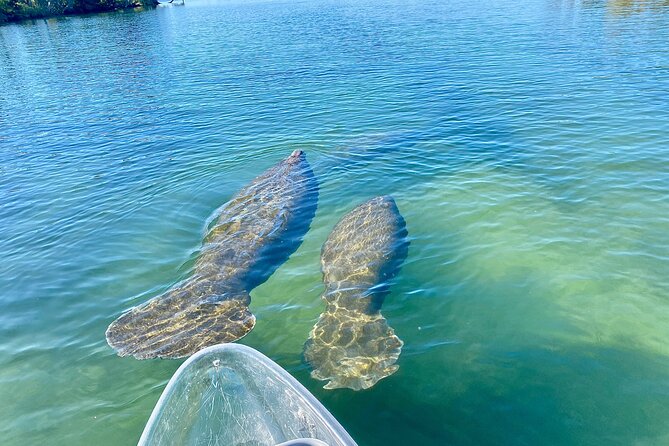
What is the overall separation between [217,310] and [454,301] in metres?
4.22

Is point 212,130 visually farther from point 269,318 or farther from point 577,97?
point 577,97

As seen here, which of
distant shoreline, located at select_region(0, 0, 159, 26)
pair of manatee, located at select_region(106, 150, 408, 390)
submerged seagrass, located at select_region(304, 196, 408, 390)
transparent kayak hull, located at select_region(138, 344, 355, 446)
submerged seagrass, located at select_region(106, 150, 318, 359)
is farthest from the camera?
distant shoreline, located at select_region(0, 0, 159, 26)

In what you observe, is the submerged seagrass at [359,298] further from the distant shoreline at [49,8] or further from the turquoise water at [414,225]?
the distant shoreline at [49,8]

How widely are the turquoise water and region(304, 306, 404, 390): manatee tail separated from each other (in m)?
0.19

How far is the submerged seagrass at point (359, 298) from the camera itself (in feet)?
23.3

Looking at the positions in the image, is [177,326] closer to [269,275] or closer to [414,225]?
[269,275]

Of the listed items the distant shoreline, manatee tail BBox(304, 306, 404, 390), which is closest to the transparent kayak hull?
manatee tail BBox(304, 306, 404, 390)

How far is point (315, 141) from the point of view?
56.8 ft

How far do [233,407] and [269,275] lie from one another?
424 cm

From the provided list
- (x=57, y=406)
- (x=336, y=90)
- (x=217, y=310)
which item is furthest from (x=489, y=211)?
(x=336, y=90)

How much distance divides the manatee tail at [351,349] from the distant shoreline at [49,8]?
279 ft

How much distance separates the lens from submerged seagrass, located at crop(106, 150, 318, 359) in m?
8.08

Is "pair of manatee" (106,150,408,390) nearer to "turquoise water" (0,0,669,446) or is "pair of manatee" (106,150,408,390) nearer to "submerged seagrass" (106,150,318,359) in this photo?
"submerged seagrass" (106,150,318,359)

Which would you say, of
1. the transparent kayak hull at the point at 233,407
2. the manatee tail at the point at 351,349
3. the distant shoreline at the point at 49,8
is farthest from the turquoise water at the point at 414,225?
the distant shoreline at the point at 49,8
